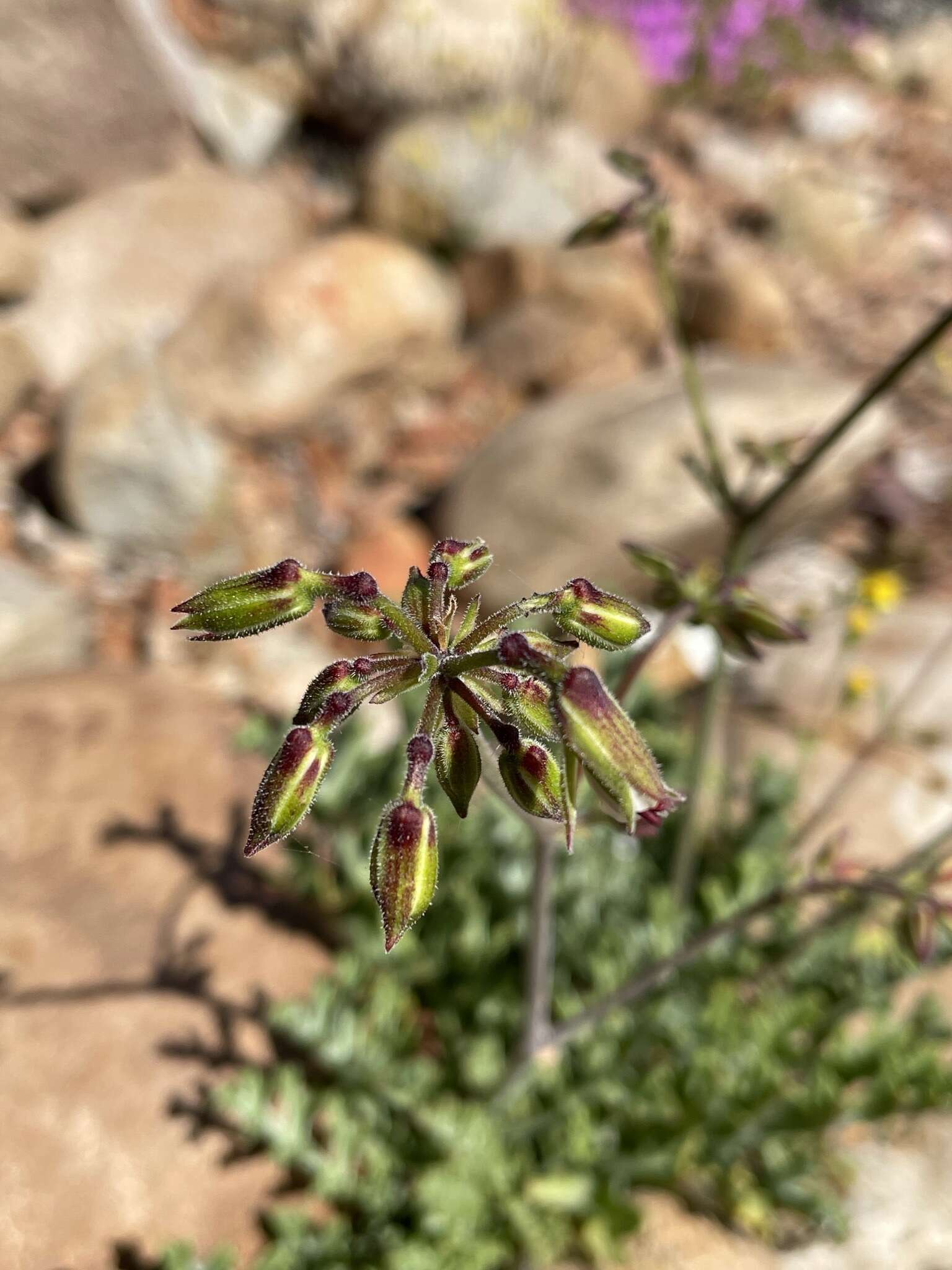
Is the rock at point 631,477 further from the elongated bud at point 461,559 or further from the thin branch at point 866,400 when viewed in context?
the elongated bud at point 461,559

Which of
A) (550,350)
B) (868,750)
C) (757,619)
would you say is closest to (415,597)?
(757,619)

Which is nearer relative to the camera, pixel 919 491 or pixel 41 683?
pixel 41 683

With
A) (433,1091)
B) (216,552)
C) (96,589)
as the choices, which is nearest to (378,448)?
(216,552)

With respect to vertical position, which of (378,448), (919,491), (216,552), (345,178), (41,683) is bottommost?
(41,683)

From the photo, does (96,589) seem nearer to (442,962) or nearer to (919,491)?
(442,962)

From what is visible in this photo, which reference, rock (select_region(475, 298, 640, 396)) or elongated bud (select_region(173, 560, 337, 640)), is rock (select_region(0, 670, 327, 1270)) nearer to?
elongated bud (select_region(173, 560, 337, 640))

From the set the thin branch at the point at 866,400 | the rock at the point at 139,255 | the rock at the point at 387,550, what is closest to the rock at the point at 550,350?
the rock at the point at 387,550

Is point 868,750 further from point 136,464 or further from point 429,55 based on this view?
point 429,55
